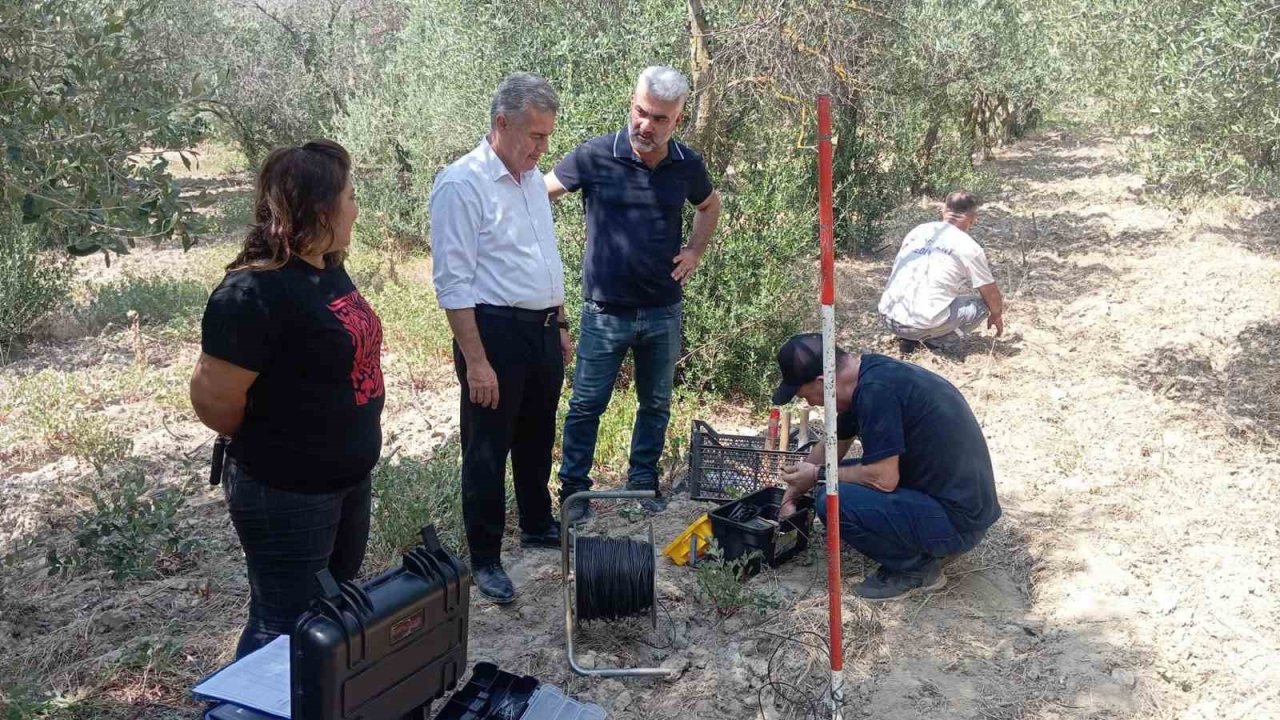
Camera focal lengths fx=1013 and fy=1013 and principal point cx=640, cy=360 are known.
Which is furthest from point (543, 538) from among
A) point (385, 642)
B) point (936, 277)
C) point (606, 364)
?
point (936, 277)

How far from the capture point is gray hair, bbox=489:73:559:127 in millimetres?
3711

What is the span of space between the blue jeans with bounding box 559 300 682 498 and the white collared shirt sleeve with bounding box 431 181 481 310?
1.02 m

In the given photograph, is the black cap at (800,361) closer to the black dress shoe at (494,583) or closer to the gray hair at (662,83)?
the gray hair at (662,83)

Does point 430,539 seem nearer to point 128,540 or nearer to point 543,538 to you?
point 543,538

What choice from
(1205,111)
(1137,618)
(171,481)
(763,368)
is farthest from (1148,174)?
(171,481)

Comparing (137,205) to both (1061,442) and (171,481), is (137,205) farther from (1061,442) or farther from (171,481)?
(1061,442)

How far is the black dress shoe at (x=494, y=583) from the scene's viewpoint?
13.3 ft

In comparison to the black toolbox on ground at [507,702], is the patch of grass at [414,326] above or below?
below

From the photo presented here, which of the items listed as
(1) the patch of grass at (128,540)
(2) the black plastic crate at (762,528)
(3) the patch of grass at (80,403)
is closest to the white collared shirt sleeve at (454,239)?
(2) the black plastic crate at (762,528)

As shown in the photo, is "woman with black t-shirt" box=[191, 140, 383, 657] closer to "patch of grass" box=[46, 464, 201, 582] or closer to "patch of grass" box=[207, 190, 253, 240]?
"patch of grass" box=[46, 464, 201, 582]

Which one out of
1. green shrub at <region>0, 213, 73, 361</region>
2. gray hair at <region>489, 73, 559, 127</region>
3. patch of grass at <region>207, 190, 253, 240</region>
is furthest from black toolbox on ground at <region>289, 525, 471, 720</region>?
patch of grass at <region>207, 190, 253, 240</region>

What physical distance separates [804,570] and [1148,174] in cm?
568

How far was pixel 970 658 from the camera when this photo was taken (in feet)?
12.6

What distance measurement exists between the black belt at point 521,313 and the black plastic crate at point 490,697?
4.51 ft
